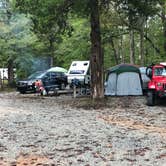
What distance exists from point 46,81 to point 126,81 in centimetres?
613

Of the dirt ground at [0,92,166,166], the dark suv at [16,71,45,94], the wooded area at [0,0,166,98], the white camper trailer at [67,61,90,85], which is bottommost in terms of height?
the dirt ground at [0,92,166,166]

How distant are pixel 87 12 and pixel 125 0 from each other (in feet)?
6.81

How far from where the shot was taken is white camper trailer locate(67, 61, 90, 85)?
30.5 m

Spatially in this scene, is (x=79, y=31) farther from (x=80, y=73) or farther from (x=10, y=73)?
(x=10, y=73)

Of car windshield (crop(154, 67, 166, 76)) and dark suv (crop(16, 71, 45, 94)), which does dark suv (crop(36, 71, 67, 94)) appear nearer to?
dark suv (crop(16, 71, 45, 94))

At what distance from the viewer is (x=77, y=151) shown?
966 centimetres

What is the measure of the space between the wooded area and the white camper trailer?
145 centimetres

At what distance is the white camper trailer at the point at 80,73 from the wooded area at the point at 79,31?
145 centimetres

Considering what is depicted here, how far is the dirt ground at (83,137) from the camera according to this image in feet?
29.0

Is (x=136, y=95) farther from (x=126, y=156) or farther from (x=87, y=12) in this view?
(x=126, y=156)

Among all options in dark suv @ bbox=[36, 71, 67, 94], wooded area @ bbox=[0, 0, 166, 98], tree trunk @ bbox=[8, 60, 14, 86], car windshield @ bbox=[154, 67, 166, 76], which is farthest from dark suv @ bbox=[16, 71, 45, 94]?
car windshield @ bbox=[154, 67, 166, 76]

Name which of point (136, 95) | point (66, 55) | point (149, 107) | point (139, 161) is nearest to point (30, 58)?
point (66, 55)

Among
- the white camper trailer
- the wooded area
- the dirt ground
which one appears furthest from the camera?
the white camper trailer

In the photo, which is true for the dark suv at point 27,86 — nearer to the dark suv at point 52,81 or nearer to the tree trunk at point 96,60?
the dark suv at point 52,81
